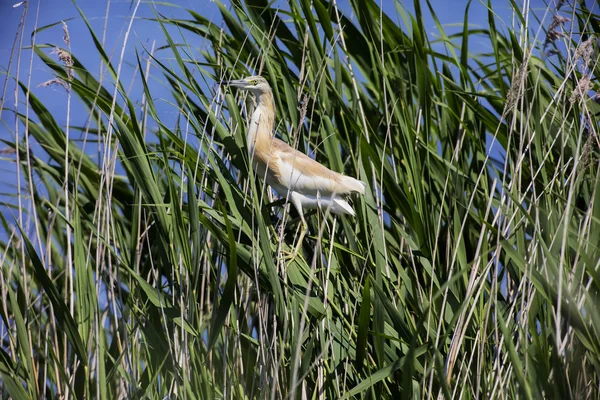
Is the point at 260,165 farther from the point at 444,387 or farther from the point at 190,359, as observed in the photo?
the point at 444,387

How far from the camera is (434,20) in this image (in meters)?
2.28

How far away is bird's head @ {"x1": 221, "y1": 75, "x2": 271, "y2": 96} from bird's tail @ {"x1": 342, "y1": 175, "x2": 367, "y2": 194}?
388mm

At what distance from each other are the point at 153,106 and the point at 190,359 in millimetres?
696

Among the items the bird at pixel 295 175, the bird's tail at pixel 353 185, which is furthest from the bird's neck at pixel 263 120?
the bird's tail at pixel 353 185

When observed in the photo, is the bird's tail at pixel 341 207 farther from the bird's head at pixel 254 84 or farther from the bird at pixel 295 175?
the bird's head at pixel 254 84

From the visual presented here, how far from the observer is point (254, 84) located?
208cm

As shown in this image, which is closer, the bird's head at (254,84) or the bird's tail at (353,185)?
the bird's tail at (353,185)

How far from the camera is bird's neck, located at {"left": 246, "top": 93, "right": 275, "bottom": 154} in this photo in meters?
2.04

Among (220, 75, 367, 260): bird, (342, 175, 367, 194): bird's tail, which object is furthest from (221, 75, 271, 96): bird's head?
(342, 175, 367, 194): bird's tail

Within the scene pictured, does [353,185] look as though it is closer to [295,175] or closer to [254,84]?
[295,175]

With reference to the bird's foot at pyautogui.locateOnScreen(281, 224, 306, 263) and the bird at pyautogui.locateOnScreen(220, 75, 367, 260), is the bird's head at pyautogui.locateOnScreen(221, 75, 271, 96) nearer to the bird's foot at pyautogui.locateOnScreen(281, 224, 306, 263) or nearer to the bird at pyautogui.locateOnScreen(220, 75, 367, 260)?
the bird at pyautogui.locateOnScreen(220, 75, 367, 260)

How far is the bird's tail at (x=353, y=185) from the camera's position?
1.95 m

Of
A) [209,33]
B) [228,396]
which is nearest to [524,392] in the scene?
[228,396]

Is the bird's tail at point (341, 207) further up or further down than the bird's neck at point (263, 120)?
further down
